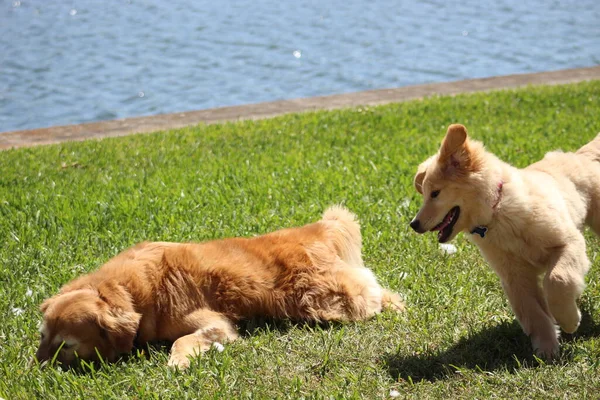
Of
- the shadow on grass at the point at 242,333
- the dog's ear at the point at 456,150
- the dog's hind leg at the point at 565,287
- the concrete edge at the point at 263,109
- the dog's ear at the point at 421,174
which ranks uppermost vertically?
the dog's ear at the point at 456,150

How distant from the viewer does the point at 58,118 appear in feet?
46.9

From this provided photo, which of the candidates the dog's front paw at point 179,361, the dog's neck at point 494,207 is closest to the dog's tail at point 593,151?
the dog's neck at point 494,207

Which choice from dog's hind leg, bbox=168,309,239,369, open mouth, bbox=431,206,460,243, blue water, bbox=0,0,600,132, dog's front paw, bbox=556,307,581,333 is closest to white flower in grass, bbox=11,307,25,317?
dog's hind leg, bbox=168,309,239,369

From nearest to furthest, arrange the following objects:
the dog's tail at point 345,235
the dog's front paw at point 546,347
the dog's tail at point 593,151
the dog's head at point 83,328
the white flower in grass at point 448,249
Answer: the dog's front paw at point 546,347
the dog's head at point 83,328
the dog's tail at point 593,151
the dog's tail at point 345,235
the white flower in grass at point 448,249

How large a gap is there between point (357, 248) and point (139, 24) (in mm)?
16981

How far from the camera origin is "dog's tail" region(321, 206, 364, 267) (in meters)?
5.30

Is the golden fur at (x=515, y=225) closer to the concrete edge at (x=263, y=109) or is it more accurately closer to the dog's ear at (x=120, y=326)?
the dog's ear at (x=120, y=326)

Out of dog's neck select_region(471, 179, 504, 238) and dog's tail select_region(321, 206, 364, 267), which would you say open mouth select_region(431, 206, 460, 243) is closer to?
dog's neck select_region(471, 179, 504, 238)

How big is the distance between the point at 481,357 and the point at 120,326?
2010mm

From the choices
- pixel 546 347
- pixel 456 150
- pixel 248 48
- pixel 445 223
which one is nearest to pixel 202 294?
pixel 445 223

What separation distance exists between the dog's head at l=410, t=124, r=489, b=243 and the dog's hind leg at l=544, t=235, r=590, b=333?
0.52 m

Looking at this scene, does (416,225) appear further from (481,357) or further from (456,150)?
(481,357)

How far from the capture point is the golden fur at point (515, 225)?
4.27 m

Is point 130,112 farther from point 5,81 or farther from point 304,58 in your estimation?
point 304,58
